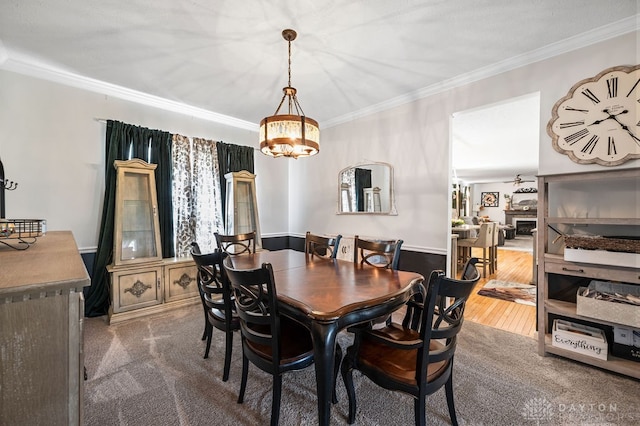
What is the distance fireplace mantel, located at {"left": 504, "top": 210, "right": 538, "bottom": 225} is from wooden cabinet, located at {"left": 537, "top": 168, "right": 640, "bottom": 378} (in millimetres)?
10562

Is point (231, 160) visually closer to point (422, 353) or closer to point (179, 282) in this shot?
point (179, 282)

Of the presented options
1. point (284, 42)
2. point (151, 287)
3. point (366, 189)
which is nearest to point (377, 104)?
point (366, 189)

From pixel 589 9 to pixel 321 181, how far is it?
331 cm

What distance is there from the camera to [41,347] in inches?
33.9

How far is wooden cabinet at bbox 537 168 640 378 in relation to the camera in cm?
200

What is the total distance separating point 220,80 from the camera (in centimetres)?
297

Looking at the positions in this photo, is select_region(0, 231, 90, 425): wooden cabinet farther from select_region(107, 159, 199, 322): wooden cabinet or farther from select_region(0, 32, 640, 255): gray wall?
select_region(0, 32, 640, 255): gray wall

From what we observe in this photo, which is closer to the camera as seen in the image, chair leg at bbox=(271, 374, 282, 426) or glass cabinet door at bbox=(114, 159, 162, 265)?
chair leg at bbox=(271, 374, 282, 426)

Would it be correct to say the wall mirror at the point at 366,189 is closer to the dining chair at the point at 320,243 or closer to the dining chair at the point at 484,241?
the dining chair at the point at 320,243

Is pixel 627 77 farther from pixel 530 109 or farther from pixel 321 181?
pixel 321 181

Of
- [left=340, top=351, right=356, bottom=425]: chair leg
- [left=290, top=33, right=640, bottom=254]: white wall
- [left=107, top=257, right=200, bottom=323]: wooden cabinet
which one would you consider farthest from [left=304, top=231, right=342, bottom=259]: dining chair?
[left=107, top=257, right=200, bottom=323]: wooden cabinet

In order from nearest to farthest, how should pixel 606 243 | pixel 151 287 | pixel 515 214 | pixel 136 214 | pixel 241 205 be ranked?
pixel 606 243
pixel 151 287
pixel 136 214
pixel 241 205
pixel 515 214

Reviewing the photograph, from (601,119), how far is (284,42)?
8.55ft

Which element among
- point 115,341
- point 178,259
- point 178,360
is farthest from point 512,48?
point 115,341
